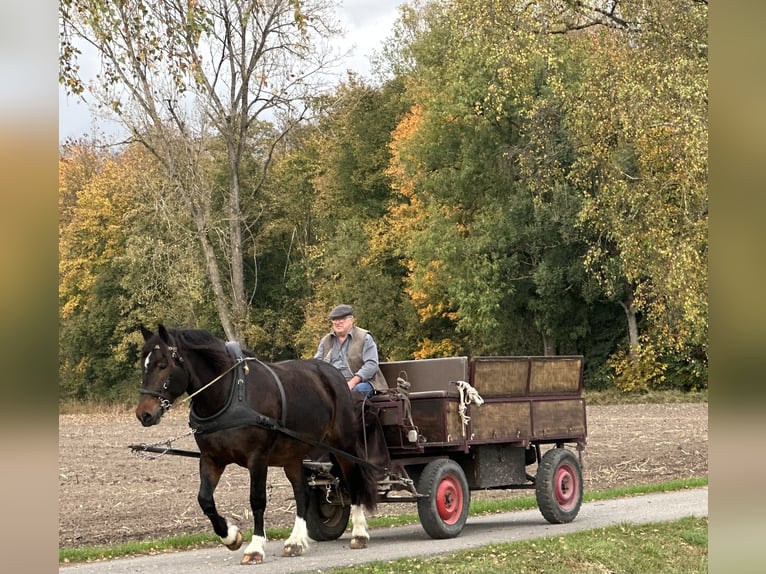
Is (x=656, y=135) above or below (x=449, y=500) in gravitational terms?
above

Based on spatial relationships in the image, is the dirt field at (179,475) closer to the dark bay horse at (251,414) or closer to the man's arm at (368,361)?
the dark bay horse at (251,414)

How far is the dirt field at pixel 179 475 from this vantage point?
40.4ft

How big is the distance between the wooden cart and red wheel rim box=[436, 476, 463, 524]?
1 cm

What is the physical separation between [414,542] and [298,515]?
1.44 metres

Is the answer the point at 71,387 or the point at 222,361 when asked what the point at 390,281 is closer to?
the point at 71,387

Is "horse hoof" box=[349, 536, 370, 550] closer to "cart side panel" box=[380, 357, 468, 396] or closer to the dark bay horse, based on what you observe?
the dark bay horse

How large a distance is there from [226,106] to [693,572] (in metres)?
25.8

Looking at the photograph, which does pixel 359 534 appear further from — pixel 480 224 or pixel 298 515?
pixel 480 224

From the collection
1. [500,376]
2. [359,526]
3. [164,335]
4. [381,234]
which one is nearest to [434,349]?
[381,234]

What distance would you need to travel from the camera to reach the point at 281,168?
47094mm

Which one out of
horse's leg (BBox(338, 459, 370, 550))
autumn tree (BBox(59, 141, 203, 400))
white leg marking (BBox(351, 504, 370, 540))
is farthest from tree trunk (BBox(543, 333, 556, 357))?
white leg marking (BBox(351, 504, 370, 540))

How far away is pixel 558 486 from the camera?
1181 centimetres

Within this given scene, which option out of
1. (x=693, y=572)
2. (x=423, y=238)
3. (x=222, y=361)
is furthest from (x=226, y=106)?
(x=693, y=572)
